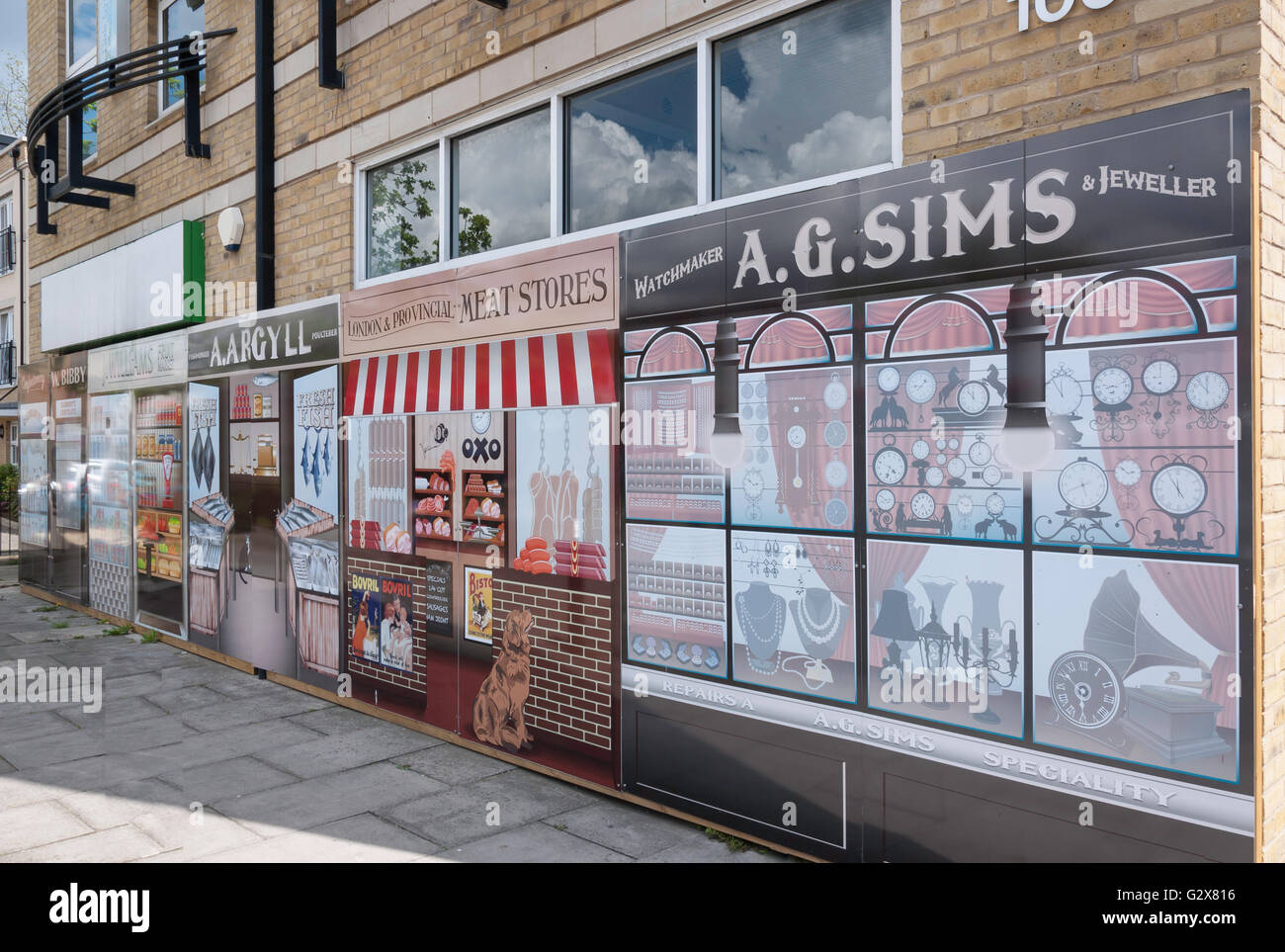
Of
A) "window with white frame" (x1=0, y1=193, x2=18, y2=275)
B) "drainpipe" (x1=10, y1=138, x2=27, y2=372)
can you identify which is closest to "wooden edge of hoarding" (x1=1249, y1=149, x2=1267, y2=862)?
"drainpipe" (x1=10, y1=138, x2=27, y2=372)

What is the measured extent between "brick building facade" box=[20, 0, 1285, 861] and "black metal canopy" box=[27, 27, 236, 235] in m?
0.21

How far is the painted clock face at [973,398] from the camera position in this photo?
416 centimetres

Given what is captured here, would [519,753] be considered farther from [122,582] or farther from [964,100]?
[122,582]

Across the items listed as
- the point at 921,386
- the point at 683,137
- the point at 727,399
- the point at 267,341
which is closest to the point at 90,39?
the point at 267,341

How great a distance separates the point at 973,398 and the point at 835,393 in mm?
727

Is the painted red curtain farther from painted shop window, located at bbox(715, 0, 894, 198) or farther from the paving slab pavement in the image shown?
painted shop window, located at bbox(715, 0, 894, 198)

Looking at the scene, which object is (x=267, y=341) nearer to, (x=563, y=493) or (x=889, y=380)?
(x=563, y=493)

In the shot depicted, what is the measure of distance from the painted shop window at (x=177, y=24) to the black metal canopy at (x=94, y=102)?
0.61ft

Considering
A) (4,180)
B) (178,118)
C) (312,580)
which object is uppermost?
(4,180)

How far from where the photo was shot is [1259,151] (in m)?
3.53

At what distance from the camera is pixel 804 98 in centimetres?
505

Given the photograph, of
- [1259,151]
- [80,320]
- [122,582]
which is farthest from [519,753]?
[80,320]

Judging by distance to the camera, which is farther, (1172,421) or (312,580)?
(312,580)

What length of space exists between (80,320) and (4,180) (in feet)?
36.6
